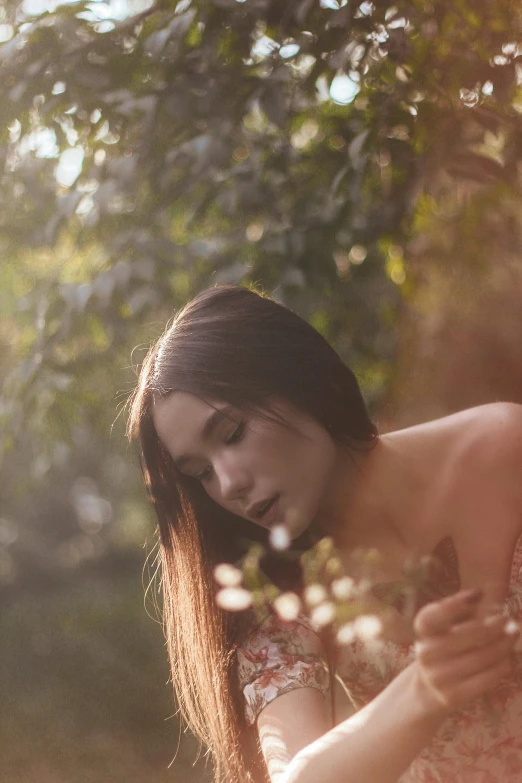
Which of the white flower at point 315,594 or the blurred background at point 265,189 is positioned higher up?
the blurred background at point 265,189

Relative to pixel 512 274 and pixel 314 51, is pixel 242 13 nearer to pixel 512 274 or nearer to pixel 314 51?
pixel 314 51

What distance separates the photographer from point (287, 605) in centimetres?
93

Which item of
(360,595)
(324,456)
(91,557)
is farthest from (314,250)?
(91,557)

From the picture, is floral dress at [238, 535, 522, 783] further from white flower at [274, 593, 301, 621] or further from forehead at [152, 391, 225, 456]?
forehead at [152, 391, 225, 456]

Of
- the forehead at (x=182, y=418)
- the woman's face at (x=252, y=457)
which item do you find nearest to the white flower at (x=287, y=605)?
the woman's face at (x=252, y=457)

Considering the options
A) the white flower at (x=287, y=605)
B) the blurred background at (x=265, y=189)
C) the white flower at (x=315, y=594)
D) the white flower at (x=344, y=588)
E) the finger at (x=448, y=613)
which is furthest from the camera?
the blurred background at (x=265, y=189)

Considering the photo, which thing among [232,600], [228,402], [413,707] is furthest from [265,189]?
[413,707]

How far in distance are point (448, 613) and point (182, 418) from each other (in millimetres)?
406

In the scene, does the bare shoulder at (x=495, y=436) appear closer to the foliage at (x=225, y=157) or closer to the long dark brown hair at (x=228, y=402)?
the long dark brown hair at (x=228, y=402)

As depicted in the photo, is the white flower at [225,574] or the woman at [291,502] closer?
the woman at [291,502]

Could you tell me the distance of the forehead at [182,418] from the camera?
2.73 feet

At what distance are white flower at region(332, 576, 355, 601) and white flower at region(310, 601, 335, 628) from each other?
0.13 ft

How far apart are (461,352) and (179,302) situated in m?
0.46

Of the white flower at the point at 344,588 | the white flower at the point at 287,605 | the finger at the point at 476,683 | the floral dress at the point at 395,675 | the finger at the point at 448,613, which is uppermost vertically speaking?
the finger at the point at 448,613
